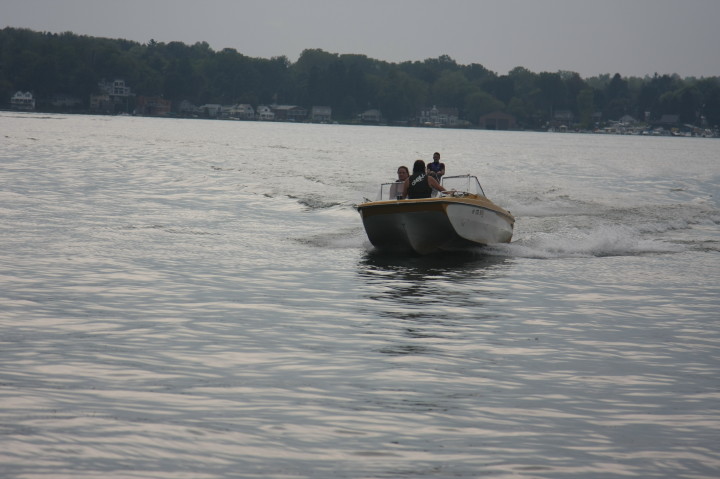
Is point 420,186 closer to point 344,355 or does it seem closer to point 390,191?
point 390,191

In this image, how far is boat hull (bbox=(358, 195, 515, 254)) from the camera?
19797 millimetres

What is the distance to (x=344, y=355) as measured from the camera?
36.0 feet

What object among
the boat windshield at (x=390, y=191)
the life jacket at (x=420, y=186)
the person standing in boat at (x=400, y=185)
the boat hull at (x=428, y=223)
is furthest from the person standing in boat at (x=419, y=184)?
the boat hull at (x=428, y=223)

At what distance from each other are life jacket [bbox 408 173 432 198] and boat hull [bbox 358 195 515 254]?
0.60 metres

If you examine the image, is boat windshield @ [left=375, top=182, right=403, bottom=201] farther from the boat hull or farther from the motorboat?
the boat hull

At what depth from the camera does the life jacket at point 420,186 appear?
20.2 metres

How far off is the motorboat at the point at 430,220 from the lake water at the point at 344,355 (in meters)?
0.51

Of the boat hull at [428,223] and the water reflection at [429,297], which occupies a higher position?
the boat hull at [428,223]

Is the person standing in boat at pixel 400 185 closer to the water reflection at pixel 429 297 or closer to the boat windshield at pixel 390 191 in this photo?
the boat windshield at pixel 390 191

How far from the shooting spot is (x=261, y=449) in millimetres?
7609

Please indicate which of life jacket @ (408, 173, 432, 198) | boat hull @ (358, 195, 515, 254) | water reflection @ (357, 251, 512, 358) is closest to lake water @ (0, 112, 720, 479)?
water reflection @ (357, 251, 512, 358)

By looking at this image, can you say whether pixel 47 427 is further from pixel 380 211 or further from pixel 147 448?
pixel 380 211

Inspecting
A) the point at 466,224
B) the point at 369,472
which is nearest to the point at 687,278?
the point at 466,224

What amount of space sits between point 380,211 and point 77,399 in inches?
468
